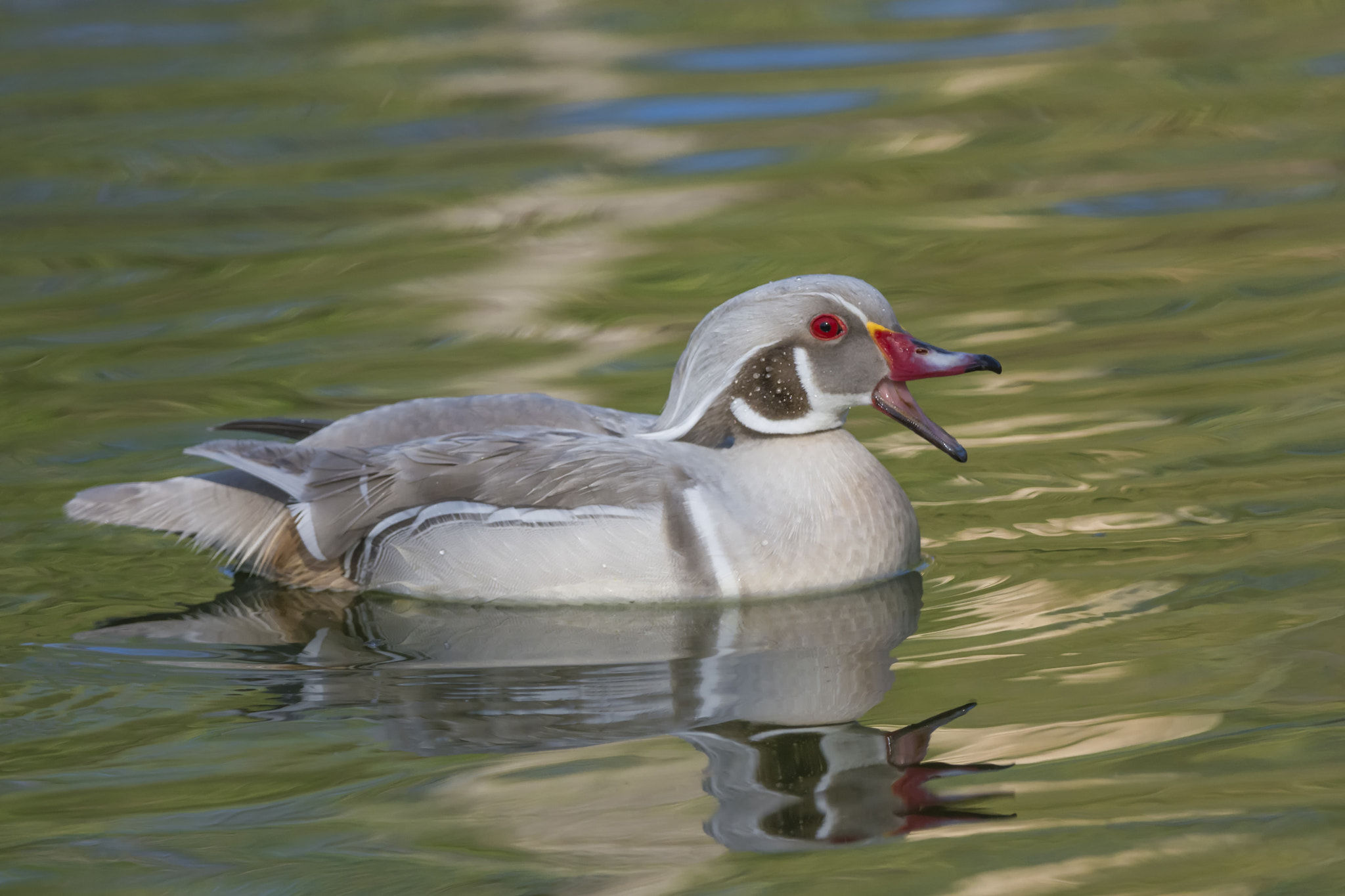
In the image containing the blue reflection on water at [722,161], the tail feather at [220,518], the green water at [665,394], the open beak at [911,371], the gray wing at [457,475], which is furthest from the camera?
the blue reflection on water at [722,161]

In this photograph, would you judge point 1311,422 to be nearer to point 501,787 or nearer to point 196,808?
point 501,787

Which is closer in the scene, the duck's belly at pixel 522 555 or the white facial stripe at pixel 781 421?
the duck's belly at pixel 522 555

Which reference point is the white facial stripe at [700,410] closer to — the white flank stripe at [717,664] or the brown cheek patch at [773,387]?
the brown cheek patch at [773,387]

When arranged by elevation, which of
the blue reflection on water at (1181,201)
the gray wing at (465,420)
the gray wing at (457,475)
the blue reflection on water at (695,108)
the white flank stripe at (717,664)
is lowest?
the white flank stripe at (717,664)

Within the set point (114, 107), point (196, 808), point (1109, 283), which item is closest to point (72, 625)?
point (196, 808)

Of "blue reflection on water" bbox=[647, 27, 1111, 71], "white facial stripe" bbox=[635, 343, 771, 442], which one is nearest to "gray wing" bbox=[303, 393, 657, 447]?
"white facial stripe" bbox=[635, 343, 771, 442]

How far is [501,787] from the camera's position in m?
6.09

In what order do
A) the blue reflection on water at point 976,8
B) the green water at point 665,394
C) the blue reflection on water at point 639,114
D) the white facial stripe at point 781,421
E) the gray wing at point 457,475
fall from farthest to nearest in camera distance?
the blue reflection on water at point 976,8
the blue reflection on water at point 639,114
the white facial stripe at point 781,421
the gray wing at point 457,475
the green water at point 665,394

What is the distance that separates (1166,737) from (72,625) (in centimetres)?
415

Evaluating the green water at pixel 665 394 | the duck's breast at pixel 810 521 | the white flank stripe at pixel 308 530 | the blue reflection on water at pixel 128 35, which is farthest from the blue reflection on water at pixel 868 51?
the white flank stripe at pixel 308 530

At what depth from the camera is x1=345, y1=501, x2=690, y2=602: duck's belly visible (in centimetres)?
762

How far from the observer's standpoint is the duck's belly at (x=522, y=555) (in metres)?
7.62

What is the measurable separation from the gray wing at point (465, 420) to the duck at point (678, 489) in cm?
15

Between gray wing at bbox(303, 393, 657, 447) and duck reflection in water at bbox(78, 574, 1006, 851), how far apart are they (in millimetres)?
710
